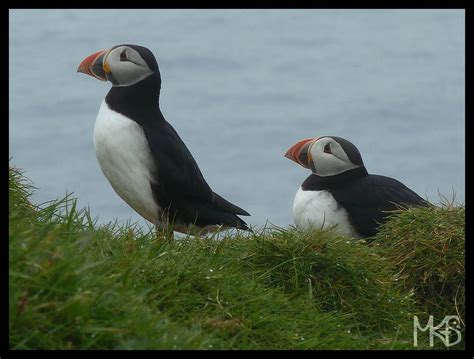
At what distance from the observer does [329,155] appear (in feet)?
21.8

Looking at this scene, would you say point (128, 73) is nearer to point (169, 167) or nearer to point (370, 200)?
point (169, 167)

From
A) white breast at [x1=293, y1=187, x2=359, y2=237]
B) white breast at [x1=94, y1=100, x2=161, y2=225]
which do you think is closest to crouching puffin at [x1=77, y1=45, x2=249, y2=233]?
white breast at [x1=94, y1=100, x2=161, y2=225]

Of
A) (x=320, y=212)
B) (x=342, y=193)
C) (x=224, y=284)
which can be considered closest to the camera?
(x=224, y=284)

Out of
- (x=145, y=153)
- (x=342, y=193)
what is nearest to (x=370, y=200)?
(x=342, y=193)

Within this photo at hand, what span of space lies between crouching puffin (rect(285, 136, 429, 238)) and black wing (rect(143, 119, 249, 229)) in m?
0.46

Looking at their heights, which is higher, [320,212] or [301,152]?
[301,152]

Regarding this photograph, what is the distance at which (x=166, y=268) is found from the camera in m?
4.34

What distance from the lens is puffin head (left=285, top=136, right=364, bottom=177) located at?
262 inches

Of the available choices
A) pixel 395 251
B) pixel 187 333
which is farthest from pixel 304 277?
pixel 187 333

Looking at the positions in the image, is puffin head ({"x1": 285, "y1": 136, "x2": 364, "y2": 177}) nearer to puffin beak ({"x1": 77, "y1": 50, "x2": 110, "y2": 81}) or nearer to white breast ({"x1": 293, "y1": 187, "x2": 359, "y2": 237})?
white breast ({"x1": 293, "y1": 187, "x2": 359, "y2": 237})

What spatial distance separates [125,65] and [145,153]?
0.54 metres

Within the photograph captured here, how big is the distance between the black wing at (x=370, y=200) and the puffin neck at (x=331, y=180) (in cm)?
4

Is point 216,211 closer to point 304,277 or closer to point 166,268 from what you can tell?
point 304,277

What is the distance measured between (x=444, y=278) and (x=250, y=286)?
112 cm
